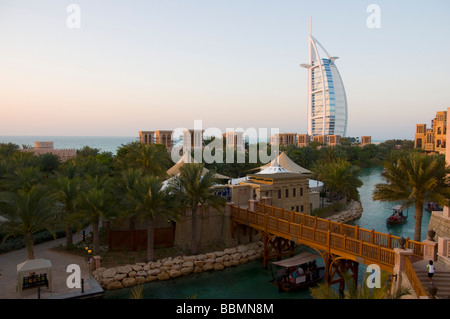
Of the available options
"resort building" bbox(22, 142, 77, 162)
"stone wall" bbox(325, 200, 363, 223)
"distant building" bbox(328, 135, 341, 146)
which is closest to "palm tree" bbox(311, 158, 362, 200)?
"stone wall" bbox(325, 200, 363, 223)

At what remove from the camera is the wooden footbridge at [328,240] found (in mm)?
15699

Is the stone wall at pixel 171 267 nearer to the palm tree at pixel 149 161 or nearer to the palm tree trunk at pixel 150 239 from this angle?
the palm tree trunk at pixel 150 239

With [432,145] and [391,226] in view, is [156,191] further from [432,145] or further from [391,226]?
[432,145]

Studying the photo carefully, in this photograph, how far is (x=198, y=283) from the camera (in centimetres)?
1948

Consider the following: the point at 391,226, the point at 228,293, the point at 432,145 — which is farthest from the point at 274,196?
the point at 432,145

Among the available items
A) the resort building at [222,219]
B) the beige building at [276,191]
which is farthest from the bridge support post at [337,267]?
the beige building at [276,191]

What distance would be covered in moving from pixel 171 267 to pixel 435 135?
86.3 metres

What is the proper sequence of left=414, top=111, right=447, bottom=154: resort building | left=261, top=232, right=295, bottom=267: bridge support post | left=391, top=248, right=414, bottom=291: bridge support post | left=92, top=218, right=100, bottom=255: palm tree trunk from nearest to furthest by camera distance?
left=391, top=248, right=414, bottom=291: bridge support post
left=92, top=218, right=100, bottom=255: palm tree trunk
left=261, top=232, right=295, bottom=267: bridge support post
left=414, top=111, right=447, bottom=154: resort building

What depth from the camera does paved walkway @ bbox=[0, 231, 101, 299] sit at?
50.9ft

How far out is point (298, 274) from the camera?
A: 18719 mm

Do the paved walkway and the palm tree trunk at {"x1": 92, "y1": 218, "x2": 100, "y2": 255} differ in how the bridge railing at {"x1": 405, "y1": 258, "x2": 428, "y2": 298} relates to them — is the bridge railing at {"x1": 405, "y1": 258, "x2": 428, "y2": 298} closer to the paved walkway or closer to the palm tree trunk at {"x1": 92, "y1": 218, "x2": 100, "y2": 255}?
the paved walkway
